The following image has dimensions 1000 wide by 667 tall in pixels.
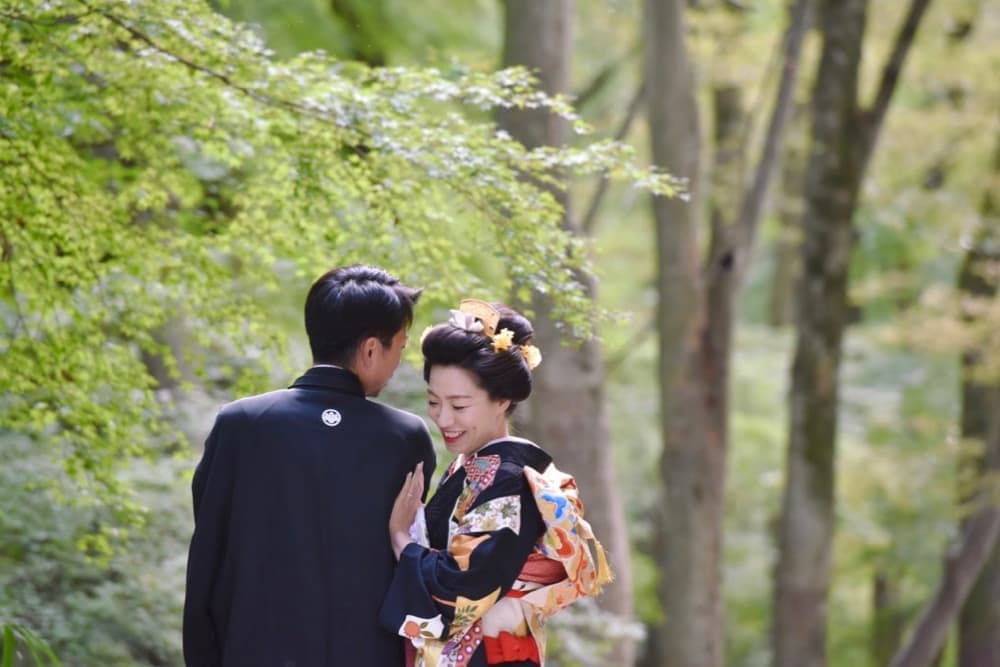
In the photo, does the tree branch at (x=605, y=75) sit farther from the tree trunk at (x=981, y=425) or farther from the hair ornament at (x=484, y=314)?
the hair ornament at (x=484, y=314)

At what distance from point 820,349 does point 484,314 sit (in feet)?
24.2

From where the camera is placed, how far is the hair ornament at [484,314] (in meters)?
3.26

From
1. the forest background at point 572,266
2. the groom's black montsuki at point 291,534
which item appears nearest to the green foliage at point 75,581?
the forest background at point 572,266

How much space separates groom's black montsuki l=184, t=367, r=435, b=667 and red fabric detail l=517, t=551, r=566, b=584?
33cm

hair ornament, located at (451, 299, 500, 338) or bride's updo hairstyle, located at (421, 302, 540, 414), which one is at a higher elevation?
hair ornament, located at (451, 299, 500, 338)

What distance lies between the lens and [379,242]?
4852 mm

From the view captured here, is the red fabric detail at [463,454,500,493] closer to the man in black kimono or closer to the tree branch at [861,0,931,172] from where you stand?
the man in black kimono

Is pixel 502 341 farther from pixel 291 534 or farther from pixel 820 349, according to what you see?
pixel 820 349

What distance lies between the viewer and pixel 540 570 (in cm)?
316

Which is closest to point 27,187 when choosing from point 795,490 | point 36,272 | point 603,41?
point 36,272

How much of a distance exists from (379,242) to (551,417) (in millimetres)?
3397

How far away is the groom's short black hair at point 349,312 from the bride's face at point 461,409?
179mm

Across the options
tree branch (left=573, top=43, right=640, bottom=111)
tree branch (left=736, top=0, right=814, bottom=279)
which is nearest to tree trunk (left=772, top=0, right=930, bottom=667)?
tree branch (left=736, top=0, right=814, bottom=279)

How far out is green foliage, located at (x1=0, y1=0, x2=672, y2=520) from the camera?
457 cm
